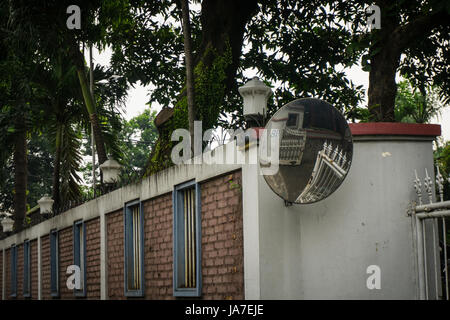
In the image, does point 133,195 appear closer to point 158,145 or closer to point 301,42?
point 158,145

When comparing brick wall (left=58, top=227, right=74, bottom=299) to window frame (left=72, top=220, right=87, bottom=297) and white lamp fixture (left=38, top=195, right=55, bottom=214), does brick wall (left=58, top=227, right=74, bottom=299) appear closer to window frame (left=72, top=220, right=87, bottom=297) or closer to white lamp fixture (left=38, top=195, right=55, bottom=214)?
window frame (left=72, top=220, right=87, bottom=297)

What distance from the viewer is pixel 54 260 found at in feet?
50.8

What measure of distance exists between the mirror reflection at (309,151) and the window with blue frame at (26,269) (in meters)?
13.3

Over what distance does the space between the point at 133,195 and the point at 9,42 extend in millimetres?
8393

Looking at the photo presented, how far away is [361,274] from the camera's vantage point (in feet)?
22.2

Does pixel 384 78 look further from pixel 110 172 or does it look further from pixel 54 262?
pixel 54 262

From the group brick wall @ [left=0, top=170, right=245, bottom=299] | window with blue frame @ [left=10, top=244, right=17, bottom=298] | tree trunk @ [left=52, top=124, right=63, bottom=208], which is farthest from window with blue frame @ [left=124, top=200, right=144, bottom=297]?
window with blue frame @ [left=10, top=244, right=17, bottom=298]

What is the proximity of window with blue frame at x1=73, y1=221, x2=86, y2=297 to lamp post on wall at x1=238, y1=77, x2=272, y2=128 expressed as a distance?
6355 mm

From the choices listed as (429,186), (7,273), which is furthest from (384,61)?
(7,273)

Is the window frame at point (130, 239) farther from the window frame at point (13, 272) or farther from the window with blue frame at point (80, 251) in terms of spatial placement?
the window frame at point (13, 272)

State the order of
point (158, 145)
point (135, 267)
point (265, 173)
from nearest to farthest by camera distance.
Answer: point (265, 173) → point (135, 267) → point (158, 145)

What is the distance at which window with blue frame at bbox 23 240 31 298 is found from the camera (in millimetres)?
18375

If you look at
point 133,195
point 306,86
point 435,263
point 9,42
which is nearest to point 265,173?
point 435,263

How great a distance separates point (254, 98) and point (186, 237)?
7.15ft
